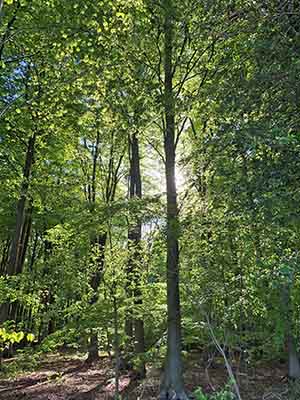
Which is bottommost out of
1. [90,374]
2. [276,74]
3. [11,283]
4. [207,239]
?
[90,374]

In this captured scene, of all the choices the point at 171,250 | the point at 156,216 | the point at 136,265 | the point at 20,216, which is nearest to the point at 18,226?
the point at 20,216

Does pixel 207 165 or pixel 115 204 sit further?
pixel 115 204

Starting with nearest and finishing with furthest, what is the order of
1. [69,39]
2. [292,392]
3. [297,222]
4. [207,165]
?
1. [297,222]
2. [207,165]
3. [292,392]
4. [69,39]

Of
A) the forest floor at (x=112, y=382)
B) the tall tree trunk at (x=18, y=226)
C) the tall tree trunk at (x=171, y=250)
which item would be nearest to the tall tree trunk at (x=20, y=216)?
the tall tree trunk at (x=18, y=226)

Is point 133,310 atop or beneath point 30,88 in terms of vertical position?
beneath

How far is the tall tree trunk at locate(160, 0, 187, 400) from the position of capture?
5883 millimetres

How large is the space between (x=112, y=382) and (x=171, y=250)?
3367 mm

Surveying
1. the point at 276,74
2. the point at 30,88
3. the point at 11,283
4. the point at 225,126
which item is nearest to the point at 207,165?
the point at 225,126

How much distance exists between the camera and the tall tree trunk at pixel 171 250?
588 cm

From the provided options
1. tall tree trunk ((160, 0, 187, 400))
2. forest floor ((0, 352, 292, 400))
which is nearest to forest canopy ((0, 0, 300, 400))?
tall tree trunk ((160, 0, 187, 400))

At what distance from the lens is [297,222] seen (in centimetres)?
304

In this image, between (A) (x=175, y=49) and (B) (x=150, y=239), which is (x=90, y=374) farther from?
(A) (x=175, y=49)

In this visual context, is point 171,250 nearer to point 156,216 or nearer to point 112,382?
point 156,216

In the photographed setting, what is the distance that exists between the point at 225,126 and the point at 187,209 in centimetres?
294
